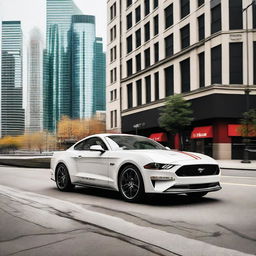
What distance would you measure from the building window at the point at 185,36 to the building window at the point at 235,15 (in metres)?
6.58

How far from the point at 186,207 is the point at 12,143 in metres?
149

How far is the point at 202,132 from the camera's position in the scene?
35.0 m

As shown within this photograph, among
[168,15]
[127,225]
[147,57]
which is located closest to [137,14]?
[147,57]

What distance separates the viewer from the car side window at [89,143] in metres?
8.79

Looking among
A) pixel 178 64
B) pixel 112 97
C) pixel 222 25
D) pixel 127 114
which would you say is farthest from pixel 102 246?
pixel 112 97

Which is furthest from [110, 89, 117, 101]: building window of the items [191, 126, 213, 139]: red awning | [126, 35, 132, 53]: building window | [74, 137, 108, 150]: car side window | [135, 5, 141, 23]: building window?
[74, 137, 108, 150]: car side window

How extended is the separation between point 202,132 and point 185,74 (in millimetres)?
7097

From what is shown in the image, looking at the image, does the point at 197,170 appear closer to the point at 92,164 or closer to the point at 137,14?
the point at 92,164

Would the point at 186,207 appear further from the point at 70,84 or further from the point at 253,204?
the point at 70,84

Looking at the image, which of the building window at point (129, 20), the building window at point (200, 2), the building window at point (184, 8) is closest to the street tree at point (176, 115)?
the building window at point (200, 2)

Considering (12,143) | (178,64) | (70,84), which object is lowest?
(12,143)

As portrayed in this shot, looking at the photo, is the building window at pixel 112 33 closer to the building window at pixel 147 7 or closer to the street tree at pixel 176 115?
the building window at pixel 147 7

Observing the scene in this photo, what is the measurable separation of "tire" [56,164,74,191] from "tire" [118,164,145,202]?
2.18 meters

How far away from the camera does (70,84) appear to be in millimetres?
189625
